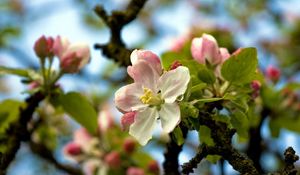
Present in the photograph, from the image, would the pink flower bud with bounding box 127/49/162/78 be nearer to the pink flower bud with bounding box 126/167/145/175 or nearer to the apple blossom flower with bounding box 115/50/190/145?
the apple blossom flower with bounding box 115/50/190/145

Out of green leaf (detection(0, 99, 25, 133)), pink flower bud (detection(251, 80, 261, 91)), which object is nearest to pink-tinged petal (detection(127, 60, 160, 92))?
pink flower bud (detection(251, 80, 261, 91))

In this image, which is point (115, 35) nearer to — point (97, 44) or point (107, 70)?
point (97, 44)

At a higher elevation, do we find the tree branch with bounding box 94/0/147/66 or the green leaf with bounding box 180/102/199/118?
the tree branch with bounding box 94/0/147/66

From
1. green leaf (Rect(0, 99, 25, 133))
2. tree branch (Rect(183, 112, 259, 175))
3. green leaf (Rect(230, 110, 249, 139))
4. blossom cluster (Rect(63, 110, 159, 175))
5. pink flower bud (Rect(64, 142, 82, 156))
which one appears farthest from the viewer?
pink flower bud (Rect(64, 142, 82, 156))

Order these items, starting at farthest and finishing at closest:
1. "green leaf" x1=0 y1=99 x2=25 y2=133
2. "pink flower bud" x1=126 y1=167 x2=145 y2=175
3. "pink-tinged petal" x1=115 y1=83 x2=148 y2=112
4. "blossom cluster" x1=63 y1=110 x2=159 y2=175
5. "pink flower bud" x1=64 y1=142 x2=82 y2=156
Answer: "pink flower bud" x1=64 y1=142 x2=82 y2=156
"blossom cluster" x1=63 y1=110 x2=159 y2=175
"pink flower bud" x1=126 y1=167 x2=145 y2=175
"green leaf" x1=0 y1=99 x2=25 y2=133
"pink-tinged petal" x1=115 y1=83 x2=148 y2=112

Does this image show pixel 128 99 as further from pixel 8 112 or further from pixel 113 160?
pixel 113 160

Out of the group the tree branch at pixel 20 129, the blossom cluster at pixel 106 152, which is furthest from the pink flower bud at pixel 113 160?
the tree branch at pixel 20 129
